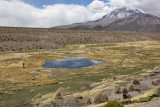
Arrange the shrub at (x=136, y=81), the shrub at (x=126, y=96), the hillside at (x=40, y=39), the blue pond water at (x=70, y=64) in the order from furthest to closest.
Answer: the hillside at (x=40, y=39) → the blue pond water at (x=70, y=64) → the shrub at (x=136, y=81) → the shrub at (x=126, y=96)

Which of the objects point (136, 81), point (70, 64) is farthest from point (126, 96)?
point (70, 64)

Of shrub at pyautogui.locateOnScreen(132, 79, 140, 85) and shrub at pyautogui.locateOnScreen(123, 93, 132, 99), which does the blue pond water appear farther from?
shrub at pyautogui.locateOnScreen(123, 93, 132, 99)

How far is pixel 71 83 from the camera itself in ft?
133

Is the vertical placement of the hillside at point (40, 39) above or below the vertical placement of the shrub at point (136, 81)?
above

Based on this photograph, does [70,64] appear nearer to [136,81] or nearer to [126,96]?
[136,81]

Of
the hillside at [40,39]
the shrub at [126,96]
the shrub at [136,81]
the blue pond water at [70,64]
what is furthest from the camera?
the hillside at [40,39]

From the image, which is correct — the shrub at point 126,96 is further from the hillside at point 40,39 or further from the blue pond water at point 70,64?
the hillside at point 40,39

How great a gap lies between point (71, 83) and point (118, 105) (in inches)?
922

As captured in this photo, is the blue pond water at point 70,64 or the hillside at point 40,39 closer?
the blue pond water at point 70,64

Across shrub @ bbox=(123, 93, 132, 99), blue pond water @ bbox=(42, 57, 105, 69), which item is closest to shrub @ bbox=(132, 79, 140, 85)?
shrub @ bbox=(123, 93, 132, 99)

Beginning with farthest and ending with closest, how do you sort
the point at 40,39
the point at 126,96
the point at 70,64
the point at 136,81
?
the point at 40,39 < the point at 70,64 < the point at 136,81 < the point at 126,96

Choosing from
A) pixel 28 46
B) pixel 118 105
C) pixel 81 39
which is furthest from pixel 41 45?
pixel 118 105

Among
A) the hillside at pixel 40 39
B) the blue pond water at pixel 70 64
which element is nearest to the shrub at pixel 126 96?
the blue pond water at pixel 70 64

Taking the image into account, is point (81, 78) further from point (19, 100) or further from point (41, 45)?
point (41, 45)
